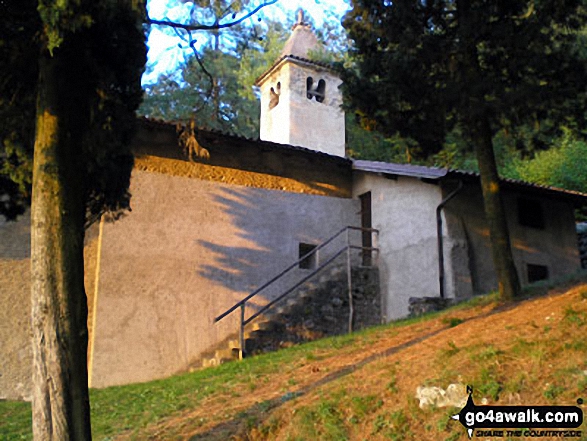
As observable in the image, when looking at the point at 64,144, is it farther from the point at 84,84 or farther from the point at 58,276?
the point at 58,276

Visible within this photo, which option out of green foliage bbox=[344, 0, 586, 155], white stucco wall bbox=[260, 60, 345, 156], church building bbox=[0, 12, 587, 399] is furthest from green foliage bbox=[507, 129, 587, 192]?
green foliage bbox=[344, 0, 586, 155]

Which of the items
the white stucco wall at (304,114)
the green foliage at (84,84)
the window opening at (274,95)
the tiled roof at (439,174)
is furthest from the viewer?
the window opening at (274,95)

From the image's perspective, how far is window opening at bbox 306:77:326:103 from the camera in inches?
917

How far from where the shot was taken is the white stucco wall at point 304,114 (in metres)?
22.5

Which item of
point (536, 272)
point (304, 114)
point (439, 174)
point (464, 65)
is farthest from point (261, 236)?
point (304, 114)

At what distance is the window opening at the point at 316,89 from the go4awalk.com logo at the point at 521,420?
19.0 m

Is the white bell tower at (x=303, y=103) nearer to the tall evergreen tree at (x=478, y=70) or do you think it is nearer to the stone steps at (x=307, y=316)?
the stone steps at (x=307, y=316)

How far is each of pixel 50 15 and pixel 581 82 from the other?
26.4ft

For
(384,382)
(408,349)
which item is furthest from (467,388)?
(408,349)

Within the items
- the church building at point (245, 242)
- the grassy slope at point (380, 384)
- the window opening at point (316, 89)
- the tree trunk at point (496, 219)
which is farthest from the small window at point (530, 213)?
the window opening at point (316, 89)

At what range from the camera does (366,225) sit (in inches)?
640

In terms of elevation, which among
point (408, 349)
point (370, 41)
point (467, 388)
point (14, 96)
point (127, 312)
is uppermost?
point (370, 41)

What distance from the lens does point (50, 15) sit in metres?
5.91

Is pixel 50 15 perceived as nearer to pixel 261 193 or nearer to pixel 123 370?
pixel 123 370
